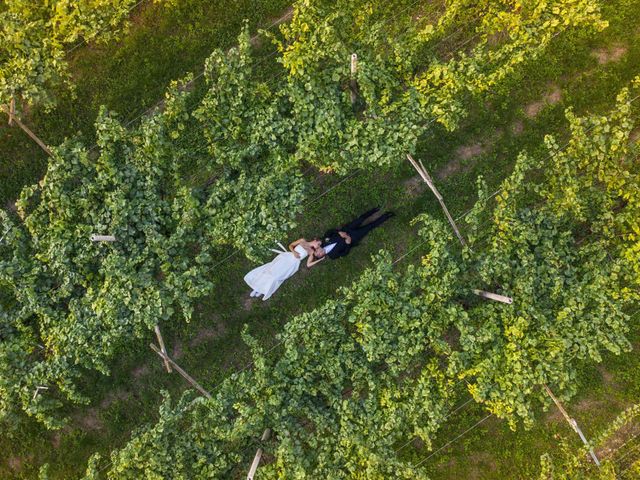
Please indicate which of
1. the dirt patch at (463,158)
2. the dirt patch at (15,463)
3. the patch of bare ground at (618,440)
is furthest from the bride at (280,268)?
the patch of bare ground at (618,440)

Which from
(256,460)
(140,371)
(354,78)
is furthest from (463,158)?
(140,371)

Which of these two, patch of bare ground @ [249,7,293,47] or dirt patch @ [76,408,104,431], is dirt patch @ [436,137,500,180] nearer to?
→ patch of bare ground @ [249,7,293,47]

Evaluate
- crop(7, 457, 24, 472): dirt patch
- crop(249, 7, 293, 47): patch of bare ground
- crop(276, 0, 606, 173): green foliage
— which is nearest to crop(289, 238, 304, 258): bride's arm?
crop(276, 0, 606, 173): green foliage

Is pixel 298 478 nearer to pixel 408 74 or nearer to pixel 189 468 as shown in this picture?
pixel 189 468

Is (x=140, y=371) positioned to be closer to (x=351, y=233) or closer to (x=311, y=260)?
(x=311, y=260)

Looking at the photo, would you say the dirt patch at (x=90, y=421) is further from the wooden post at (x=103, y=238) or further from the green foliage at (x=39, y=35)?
the green foliage at (x=39, y=35)

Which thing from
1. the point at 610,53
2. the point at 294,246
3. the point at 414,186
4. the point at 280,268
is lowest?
the point at 610,53
